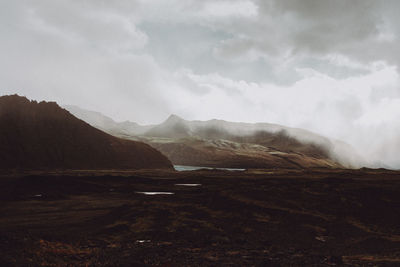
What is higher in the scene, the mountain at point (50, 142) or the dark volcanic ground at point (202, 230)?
the mountain at point (50, 142)

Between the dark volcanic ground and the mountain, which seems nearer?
the dark volcanic ground

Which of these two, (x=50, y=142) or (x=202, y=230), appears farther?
(x=50, y=142)

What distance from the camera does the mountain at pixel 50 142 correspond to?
309ft

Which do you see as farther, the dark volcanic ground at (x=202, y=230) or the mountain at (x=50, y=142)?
the mountain at (x=50, y=142)

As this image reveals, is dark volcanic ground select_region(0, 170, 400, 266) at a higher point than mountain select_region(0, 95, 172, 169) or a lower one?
lower

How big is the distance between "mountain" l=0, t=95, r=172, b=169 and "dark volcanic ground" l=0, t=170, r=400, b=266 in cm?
5453

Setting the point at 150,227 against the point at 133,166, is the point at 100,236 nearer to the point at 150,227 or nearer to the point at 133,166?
the point at 150,227

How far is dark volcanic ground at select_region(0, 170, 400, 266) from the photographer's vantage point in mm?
17188

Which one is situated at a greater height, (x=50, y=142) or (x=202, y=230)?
(x=50, y=142)

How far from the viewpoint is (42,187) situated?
174 feet

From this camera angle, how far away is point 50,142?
338 ft

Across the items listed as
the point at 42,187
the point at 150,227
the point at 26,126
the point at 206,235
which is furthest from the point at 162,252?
the point at 26,126

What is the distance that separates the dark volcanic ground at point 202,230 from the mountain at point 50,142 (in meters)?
54.5

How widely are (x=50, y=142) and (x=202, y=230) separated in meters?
96.8
